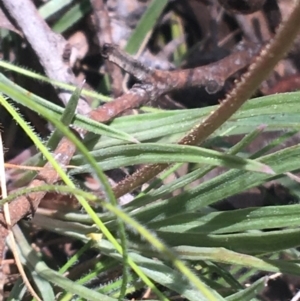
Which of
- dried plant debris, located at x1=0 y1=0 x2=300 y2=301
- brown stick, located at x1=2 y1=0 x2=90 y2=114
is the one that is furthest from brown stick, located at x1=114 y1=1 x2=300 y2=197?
brown stick, located at x1=2 y1=0 x2=90 y2=114

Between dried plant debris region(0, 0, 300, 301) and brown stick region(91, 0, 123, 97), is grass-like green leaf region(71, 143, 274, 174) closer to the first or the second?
dried plant debris region(0, 0, 300, 301)

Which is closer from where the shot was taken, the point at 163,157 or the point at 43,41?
the point at 163,157

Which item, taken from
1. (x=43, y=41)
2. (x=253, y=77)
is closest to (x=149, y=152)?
(x=253, y=77)

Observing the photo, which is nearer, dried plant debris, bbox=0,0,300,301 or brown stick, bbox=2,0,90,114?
dried plant debris, bbox=0,0,300,301

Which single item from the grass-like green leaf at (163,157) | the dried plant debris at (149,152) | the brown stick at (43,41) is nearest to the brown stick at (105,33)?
the dried plant debris at (149,152)

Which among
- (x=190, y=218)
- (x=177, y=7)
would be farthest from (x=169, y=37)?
(x=190, y=218)

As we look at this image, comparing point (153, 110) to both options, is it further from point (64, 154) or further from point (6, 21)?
point (6, 21)

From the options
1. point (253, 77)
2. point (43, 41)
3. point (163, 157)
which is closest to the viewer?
point (253, 77)

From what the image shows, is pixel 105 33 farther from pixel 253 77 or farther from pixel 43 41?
pixel 253 77

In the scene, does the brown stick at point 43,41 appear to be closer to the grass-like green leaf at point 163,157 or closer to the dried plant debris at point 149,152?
the dried plant debris at point 149,152

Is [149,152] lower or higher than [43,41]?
lower

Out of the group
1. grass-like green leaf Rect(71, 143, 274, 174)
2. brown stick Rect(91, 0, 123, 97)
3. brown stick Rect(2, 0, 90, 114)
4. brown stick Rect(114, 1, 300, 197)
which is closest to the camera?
brown stick Rect(114, 1, 300, 197)
